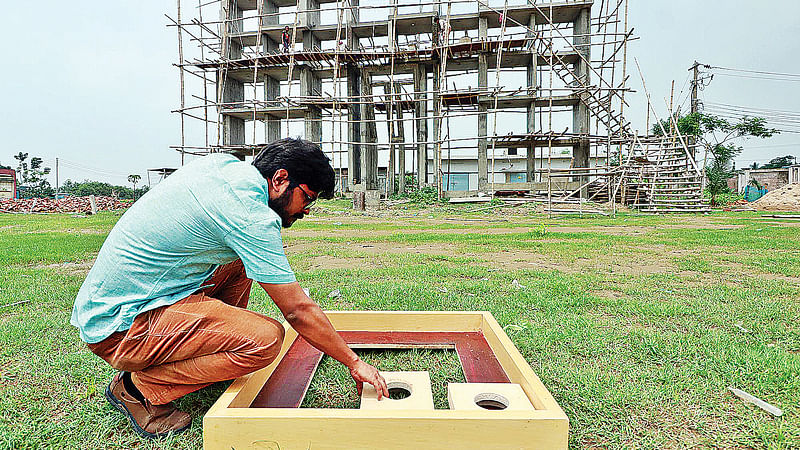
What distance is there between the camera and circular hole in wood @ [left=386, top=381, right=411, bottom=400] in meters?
2.17

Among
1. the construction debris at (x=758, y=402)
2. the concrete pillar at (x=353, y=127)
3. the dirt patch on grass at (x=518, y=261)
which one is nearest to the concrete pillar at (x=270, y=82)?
the concrete pillar at (x=353, y=127)

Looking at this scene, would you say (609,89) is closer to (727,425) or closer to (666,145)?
(666,145)

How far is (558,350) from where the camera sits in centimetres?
276

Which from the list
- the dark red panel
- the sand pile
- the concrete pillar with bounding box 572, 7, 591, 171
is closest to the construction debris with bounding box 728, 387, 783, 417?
the dark red panel

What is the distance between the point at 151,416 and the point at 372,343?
1.27m

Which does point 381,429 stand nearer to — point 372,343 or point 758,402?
point 372,343

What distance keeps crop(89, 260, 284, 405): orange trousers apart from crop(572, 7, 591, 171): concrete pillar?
2215cm

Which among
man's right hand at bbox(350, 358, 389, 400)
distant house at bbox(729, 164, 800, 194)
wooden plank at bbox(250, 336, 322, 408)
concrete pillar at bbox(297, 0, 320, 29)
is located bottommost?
wooden plank at bbox(250, 336, 322, 408)

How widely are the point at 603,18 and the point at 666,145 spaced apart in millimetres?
6774

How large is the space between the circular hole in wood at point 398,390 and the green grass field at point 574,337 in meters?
0.15

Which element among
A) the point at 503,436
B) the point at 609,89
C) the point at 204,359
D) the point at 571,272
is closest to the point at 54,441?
the point at 204,359

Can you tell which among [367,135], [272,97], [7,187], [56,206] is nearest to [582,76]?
[367,135]

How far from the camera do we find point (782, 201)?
2095 cm

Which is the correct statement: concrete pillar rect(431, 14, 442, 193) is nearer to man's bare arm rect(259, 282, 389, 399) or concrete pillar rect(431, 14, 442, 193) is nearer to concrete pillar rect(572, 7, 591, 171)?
concrete pillar rect(572, 7, 591, 171)
